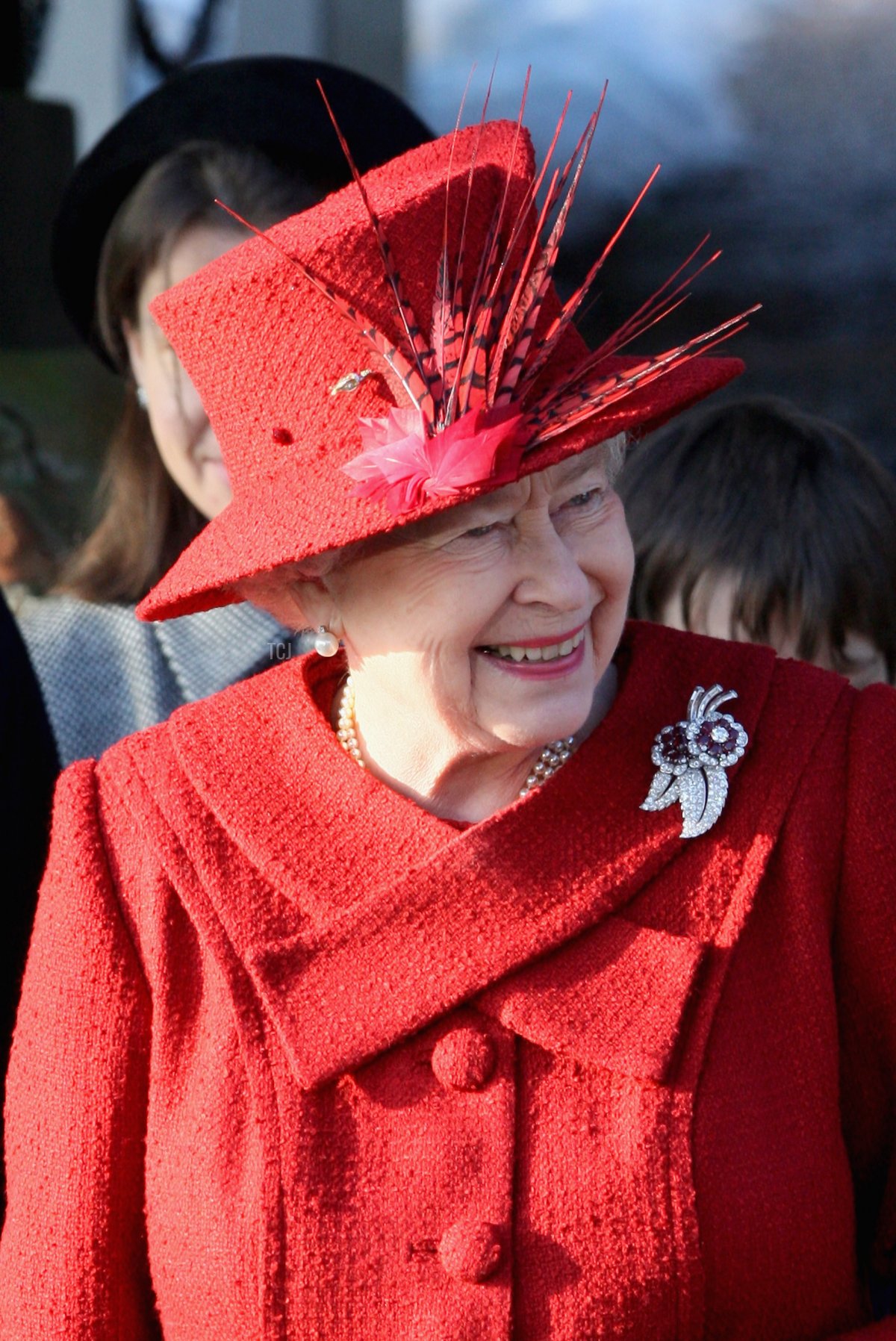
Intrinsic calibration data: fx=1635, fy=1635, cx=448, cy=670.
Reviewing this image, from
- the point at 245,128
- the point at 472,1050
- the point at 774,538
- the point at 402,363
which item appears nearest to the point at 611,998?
the point at 472,1050

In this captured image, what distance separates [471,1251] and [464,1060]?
203 millimetres

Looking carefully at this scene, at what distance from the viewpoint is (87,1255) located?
6.34 feet

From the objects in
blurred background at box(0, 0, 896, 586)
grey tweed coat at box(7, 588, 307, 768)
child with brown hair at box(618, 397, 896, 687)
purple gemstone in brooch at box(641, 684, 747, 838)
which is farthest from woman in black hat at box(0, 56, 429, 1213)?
purple gemstone in brooch at box(641, 684, 747, 838)

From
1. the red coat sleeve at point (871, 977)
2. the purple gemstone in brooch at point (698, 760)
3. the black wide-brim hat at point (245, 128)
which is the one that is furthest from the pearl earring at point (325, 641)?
the black wide-brim hat at point (245, 128)

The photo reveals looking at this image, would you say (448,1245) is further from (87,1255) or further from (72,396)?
(72,396)

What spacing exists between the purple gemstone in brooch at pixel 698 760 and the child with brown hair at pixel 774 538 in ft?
2.41

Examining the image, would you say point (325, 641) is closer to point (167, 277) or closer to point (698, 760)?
point (698, 760)

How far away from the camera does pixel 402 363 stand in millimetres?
1801

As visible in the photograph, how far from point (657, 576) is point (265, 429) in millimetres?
1117

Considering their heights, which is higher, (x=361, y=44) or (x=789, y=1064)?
(x=361, y=44)

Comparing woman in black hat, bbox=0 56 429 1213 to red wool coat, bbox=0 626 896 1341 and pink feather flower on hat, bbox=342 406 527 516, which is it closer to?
red wool coat, bbox=0 626 896 1341

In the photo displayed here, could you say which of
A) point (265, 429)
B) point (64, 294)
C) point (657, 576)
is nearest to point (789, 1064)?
point (265, 429)

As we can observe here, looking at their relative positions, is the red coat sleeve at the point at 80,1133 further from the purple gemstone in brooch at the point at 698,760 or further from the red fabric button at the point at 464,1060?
the purple gemstone in brooch at the point at 698,760

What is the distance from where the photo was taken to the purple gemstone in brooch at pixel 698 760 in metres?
1.96
